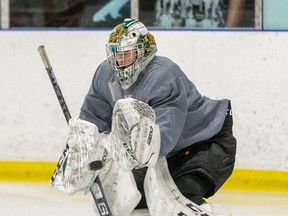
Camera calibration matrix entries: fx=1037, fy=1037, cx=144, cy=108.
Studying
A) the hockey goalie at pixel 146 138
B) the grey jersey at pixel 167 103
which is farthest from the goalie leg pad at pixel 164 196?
the grey jersey at pixel 167 103

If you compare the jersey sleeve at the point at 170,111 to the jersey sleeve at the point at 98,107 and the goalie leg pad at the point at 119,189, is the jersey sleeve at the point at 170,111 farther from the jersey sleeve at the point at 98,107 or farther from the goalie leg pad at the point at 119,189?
the jersey sleeve at the point at 98,107

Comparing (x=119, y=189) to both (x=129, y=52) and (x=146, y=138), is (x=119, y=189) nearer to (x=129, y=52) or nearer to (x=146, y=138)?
(x=146, y=138)

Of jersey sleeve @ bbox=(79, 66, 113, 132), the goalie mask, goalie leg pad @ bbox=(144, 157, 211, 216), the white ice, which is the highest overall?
the goalie mask

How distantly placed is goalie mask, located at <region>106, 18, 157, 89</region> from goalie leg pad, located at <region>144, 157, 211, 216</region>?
0.30 m

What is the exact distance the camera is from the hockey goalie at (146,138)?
121 inches

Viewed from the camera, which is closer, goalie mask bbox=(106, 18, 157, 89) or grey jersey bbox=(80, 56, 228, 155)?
grey jersey bbox=(80, 56, 228, 155)

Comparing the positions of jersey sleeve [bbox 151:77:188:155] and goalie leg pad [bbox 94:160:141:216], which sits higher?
jersey sleeve [bbox 151:77:188:155]

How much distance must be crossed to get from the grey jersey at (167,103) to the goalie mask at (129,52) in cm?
3

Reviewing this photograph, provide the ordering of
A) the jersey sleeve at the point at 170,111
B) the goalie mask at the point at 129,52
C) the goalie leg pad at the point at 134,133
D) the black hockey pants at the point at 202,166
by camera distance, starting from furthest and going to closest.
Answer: the black hockey pants at the point at 202,166 → the goalie mask at the point at 129,52 → the jersey sleeve at the point at 170,111 → the goalie leg pad at the point at 134,133

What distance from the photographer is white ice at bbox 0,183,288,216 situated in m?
4.75

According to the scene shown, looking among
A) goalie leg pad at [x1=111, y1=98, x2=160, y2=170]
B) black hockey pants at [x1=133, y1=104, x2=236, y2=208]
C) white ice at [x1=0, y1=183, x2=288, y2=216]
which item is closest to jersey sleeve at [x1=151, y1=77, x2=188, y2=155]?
goalie leg pad at [x1=111, y1=98, x2=160, y2=170]

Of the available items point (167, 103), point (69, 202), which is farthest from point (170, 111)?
point (69, 202)

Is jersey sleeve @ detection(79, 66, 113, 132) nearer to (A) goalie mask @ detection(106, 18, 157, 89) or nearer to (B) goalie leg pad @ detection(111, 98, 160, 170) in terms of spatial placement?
(A) goalie mask @ detection(106, 18, 157, 89)

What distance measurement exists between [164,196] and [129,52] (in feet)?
1.65
